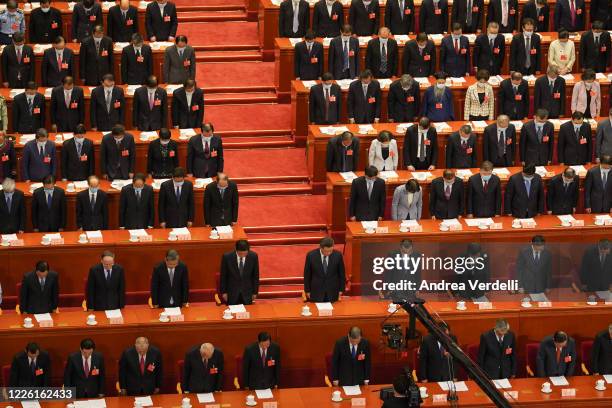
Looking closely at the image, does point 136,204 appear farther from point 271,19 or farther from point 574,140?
point 574,140

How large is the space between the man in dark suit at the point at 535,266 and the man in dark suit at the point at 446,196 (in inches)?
63.8

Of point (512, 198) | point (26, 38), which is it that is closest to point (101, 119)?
point (26, 38)

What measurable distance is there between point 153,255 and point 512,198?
14.0ft

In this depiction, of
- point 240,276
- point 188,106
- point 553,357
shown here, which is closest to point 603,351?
point 553,357

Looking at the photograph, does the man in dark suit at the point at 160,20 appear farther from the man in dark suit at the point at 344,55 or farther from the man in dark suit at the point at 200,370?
the man in dark suit at the point at 200,370

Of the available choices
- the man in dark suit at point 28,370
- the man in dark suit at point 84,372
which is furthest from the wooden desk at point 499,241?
the man in dark suit at point 28,370

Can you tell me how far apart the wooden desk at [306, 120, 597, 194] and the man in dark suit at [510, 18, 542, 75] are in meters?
A: 1.58

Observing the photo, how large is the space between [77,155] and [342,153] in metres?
3.15

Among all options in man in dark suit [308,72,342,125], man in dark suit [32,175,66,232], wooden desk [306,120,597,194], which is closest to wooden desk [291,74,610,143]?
man in dark suit [308,72,342,125]

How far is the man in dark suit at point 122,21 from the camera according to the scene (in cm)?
2030

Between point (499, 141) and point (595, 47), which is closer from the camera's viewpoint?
point (499, 141)

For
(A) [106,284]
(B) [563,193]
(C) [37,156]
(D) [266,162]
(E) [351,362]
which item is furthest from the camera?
(D) [266,162]

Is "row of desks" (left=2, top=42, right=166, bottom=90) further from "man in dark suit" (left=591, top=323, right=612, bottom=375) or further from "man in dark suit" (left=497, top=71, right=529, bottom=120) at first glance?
"man in dark suit" (left=591, top=323, right=612, bottom=375)

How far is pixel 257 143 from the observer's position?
64.8 ft
